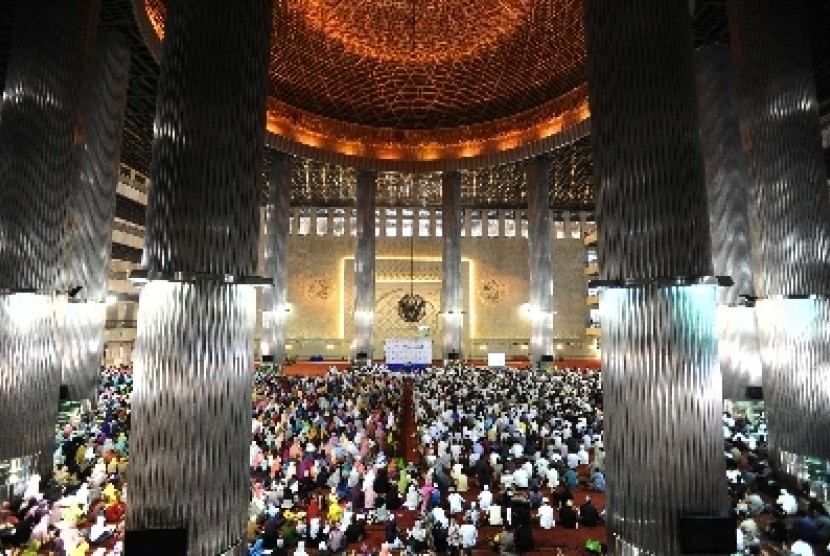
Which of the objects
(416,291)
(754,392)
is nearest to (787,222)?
(754,392)

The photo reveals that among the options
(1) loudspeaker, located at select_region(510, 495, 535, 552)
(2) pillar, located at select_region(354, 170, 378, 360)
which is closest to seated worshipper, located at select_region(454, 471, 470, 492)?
(1) loudspeaker, located at select_region(510, 495, 535, 552)

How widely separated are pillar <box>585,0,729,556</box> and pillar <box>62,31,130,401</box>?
14268mm

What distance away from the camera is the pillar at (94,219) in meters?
14.2

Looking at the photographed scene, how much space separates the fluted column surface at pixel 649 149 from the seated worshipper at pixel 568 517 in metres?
3.50

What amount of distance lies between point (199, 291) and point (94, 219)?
11675mm

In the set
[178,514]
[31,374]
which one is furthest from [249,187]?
[31,374]

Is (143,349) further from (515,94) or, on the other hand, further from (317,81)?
(515,94)

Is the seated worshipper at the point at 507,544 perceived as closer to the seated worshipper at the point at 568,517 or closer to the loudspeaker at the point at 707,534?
the seated worshipper at the point at 568,517

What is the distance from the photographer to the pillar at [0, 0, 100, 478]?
848 cm

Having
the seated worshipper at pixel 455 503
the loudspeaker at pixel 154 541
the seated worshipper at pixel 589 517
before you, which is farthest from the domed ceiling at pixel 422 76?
the seated worshipper at pixel 589 517

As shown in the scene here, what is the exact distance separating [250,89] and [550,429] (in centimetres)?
973

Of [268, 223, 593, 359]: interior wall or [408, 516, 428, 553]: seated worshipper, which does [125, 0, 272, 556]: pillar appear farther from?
[268, 223, 593, 359]: interior wall

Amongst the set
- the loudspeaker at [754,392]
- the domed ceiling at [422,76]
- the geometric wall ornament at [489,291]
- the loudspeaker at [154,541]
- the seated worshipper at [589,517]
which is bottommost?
the seated worshipper at [589,517]

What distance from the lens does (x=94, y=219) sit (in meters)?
15.0
